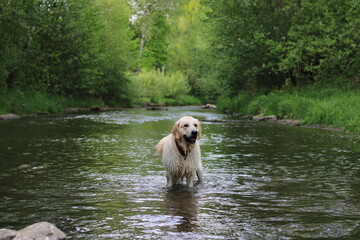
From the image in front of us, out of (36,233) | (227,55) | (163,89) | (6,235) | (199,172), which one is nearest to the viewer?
(6,235)

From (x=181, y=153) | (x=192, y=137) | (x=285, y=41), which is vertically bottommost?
(x=181, y=153)

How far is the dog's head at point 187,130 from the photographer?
26.2 ft

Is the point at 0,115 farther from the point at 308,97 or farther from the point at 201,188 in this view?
the point at 201,188

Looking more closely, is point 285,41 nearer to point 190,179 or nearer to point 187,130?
point 190,179

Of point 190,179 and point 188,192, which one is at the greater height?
point 190,179

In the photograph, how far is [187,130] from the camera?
805 centimetres

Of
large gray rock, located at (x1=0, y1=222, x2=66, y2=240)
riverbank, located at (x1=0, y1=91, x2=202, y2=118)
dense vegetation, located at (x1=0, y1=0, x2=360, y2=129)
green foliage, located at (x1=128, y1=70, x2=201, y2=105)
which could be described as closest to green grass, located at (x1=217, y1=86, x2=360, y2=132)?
dense vegetation, located at (x1=0, y1=0, x2=360, y2=129)

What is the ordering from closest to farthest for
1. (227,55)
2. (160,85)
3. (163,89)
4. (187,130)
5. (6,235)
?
(6,235)
(187,130)
(227,55)
(160,85)
(163,89)

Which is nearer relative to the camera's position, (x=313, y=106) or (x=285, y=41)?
(x=313, y=106)

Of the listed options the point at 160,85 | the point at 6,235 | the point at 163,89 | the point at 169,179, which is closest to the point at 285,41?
the point at 169,179

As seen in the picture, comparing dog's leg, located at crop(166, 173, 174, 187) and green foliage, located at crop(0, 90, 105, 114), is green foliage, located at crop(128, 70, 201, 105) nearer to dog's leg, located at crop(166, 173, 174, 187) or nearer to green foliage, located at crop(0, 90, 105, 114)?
green foliage, located at crop(0, 90, 105, 114)

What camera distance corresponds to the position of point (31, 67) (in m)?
36.0

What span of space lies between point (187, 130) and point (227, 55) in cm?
2647

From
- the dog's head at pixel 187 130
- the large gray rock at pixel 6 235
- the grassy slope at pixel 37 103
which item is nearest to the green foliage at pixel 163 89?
the grassy slope at pixel 37 103
